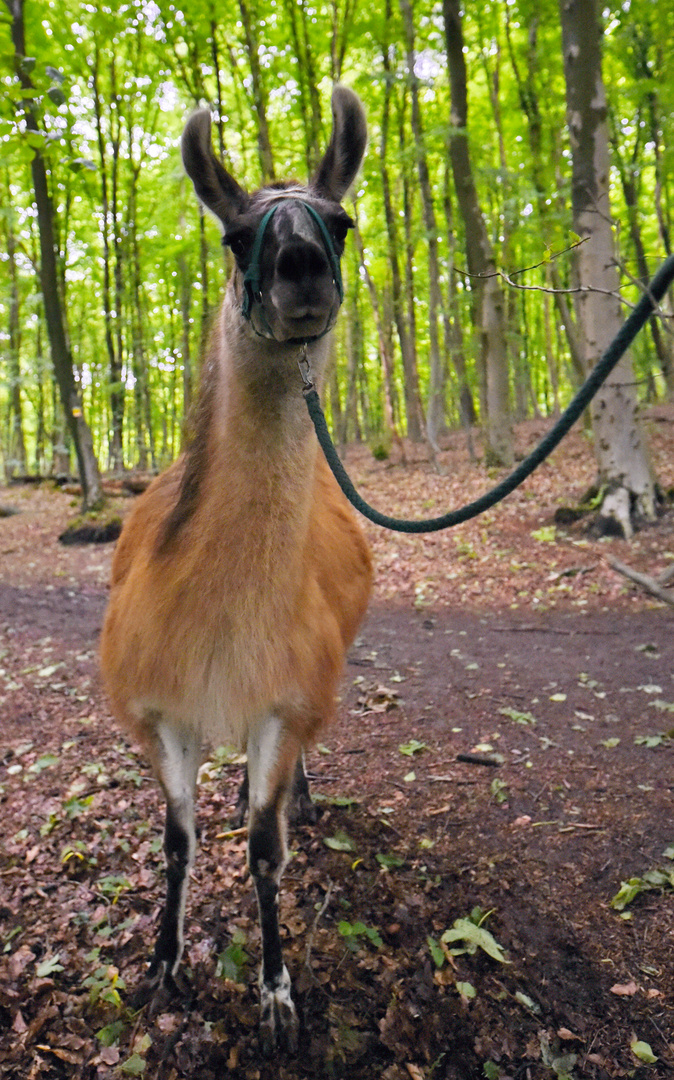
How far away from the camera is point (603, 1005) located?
2.54 m

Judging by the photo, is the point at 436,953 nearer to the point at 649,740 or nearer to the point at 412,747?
the point at 412,747

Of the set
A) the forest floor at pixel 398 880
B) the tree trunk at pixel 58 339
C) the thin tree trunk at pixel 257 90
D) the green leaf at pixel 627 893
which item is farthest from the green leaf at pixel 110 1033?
the thin tree trunk at pixel 257 90

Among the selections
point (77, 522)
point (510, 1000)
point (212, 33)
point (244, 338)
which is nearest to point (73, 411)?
point (77, 522)

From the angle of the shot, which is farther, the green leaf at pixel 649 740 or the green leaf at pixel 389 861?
the green leaf at pixel 649 740

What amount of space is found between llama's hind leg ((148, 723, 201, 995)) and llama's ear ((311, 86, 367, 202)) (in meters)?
2.16

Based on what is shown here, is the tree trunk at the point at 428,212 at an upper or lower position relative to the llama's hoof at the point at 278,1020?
upper

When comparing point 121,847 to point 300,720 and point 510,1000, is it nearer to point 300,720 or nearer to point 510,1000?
point 300,720

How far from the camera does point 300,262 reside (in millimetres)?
1890

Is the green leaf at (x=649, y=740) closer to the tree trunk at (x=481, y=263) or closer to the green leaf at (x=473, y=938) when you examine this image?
the green leaf at (x=473, y=938)

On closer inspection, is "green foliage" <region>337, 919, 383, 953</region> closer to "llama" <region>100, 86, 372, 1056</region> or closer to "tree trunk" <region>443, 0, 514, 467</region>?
"llama" <region>100, 86, 372, 1056</region>

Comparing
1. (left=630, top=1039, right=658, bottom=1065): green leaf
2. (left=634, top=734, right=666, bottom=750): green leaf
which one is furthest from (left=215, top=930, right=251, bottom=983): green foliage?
(left=634, top=734, right=666, bottom=750): green leaf

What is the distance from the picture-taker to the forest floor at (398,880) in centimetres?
244

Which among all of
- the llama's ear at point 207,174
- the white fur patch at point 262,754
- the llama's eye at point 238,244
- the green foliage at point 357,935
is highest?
the llama's ear at point 207,174

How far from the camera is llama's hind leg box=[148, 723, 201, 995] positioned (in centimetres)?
268
